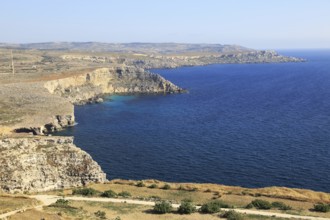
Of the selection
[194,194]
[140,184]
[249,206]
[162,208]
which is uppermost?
[162,208]

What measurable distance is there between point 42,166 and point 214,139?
44.8 metres

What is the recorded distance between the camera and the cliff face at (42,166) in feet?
193

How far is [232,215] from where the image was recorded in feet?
145

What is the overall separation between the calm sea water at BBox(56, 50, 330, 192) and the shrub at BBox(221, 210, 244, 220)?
24855mm

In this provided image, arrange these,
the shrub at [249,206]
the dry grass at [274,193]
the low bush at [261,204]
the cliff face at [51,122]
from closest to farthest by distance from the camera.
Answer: the low bush at [261,204] < the shrub at [249,206] < the dry grass at [274,193] < the cliff face at [51,122]

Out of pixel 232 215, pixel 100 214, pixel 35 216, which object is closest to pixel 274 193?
pixel 232 215

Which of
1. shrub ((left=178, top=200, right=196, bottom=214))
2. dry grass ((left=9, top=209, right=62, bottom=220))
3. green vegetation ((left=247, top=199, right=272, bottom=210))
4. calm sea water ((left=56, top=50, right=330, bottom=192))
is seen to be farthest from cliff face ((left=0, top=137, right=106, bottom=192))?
green vegetation ((left=247, top=199, right=272, bottom=210))

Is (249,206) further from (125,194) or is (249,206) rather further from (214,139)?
(214,139)

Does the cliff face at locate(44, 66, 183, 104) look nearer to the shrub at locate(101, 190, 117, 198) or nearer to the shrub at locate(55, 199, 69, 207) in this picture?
the shrub at locate(101, 190, 117, 198)

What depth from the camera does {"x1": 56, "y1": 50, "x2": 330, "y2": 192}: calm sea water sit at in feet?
243

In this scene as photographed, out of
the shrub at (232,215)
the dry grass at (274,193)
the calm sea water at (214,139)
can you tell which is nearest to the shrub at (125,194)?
the dry grass at (274,193)

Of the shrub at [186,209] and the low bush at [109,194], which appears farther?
the low bush at [109,194]

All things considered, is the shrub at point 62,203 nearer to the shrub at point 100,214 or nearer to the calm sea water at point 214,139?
the shrub at point 100,214

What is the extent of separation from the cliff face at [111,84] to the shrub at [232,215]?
114 m
